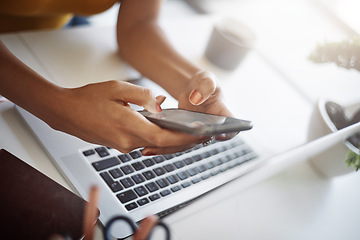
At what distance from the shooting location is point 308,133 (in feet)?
2.17

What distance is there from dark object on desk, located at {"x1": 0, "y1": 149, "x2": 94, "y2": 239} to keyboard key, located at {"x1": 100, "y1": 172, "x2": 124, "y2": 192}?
0.22 ft

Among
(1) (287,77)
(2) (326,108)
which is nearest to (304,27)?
(1) (287,77)

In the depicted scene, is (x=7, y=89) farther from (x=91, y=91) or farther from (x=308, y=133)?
(x=308, y=133)

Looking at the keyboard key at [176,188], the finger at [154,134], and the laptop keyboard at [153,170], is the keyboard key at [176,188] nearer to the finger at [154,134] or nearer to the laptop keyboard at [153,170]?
the laptop keyboard at [153,170]

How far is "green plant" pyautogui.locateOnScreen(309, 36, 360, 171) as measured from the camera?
578 millimetres

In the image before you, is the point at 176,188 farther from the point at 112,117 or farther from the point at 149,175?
the point at 112,117

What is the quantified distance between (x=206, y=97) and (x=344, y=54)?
0.97ft

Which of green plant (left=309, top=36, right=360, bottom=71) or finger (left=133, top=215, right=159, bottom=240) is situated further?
green plant (left=309, top=36, right=360, bottom=71)

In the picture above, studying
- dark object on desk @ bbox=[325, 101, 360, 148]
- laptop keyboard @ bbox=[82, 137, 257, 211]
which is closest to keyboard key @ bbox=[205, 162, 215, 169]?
laptop keyboard @ bbox=[82, 137, 257, 211]

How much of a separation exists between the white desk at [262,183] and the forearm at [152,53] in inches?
1.9

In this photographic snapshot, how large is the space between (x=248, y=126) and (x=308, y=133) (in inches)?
11.9

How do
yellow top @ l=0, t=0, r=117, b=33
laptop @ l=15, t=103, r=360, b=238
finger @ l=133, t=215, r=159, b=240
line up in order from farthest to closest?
yellow top @ l=0, t=0, r=117, b=33 < laptop @ l=15, t=103, r=360, b=238 < finger @ l=133, t=215, r=159, b=240

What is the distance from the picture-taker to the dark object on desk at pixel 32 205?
352 millimetres

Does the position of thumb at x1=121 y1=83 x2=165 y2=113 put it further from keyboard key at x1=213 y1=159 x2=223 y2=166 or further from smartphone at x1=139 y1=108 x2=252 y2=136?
keyboard key at x1=213 y1=159 x2=223 y2=166
